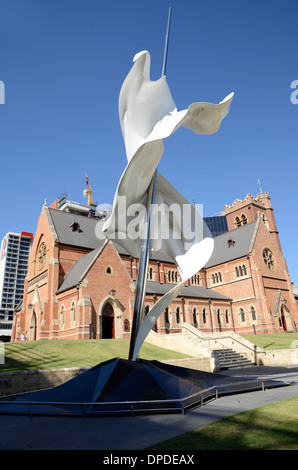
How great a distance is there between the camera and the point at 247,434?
564 cm

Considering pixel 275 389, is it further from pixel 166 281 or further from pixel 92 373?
pixel 166 281

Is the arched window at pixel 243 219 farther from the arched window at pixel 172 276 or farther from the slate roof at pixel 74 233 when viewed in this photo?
the slate roof at pixel 74 233

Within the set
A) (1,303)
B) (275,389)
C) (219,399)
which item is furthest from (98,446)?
(1,303)

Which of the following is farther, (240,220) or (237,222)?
(237,222)

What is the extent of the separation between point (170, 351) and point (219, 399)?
52.3 ft

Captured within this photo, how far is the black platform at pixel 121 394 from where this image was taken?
7.95 meters

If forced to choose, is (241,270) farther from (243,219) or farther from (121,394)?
(121,394)

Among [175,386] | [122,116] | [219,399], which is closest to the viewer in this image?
[175,386]

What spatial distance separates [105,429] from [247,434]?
9.73 ft

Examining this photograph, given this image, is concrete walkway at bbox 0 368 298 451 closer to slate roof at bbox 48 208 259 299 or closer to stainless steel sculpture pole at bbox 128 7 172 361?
stainless steel sculpture pole at bbox 128 7 172 361

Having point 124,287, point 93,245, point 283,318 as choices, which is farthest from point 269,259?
point 93,245

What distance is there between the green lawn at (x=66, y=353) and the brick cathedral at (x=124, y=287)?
169 inches

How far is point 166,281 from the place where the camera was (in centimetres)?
4256

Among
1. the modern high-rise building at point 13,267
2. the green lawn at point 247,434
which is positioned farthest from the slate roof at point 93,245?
the modern high-rise building at point 13,267
